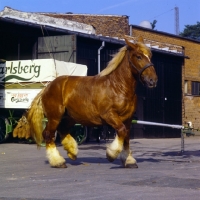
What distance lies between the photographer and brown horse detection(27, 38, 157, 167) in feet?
34.1

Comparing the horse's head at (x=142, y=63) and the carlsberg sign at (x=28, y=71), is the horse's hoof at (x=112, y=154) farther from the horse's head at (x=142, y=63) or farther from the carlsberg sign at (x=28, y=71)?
the carlsberg sign at (x=28, y=71)

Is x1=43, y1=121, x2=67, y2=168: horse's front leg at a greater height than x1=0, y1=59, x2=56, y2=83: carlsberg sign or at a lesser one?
lesser

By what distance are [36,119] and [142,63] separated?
2858 mm

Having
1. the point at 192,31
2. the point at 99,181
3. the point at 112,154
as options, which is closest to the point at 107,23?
the point at 112,154

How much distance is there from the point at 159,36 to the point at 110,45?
11.5 m

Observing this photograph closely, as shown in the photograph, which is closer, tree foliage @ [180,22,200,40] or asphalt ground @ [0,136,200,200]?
asphalt ground @ [0,136,200,200]

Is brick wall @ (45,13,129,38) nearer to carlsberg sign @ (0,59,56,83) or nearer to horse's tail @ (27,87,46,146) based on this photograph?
carlsberg sign @ (0,59,56,83)

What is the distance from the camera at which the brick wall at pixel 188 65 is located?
3525 cm

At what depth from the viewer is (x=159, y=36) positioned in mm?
37094

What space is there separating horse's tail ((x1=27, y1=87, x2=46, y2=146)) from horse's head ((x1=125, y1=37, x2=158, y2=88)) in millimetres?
2471

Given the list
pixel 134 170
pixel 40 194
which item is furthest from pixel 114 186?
pixel 134 170

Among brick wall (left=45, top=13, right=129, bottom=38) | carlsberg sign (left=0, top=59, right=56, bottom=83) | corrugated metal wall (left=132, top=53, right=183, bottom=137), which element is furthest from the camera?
brick wall (left=45, top=13, right=129, bottom=38)

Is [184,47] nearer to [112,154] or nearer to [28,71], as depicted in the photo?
[28,71]

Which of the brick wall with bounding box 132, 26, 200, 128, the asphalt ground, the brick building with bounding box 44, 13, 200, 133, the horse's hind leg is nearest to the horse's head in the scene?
the asphalt ground
